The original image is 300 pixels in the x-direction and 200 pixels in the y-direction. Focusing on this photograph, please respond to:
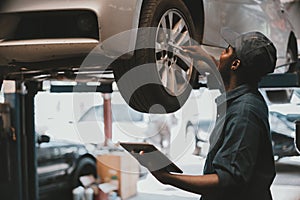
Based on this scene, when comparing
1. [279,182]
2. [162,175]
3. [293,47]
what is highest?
[293,47]

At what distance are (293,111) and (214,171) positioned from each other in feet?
7.93

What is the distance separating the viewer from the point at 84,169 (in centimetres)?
473

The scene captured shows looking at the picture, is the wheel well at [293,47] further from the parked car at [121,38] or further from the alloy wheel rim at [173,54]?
the alloy wheel rim at [173,54]

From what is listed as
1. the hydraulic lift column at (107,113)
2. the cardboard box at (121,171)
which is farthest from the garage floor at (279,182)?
the hydraulic lift column at (107,113)

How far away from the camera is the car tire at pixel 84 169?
4.59 metres

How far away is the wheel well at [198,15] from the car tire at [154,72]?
45 mm

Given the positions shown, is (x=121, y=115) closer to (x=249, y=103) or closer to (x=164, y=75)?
(x=164, y=75)

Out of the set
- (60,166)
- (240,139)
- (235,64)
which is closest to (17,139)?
(60,166)

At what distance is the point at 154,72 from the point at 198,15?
50 centimetres

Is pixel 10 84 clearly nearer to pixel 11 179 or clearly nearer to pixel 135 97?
pixel 11 179

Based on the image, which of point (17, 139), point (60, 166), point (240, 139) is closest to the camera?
point (240, 139)

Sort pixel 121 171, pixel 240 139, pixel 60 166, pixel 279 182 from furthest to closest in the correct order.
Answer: pixel 60 166 → pixel 121 171 → pixel 279 182 → pixel 240 139

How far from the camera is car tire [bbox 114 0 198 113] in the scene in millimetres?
1800

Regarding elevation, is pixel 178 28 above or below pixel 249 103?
above
